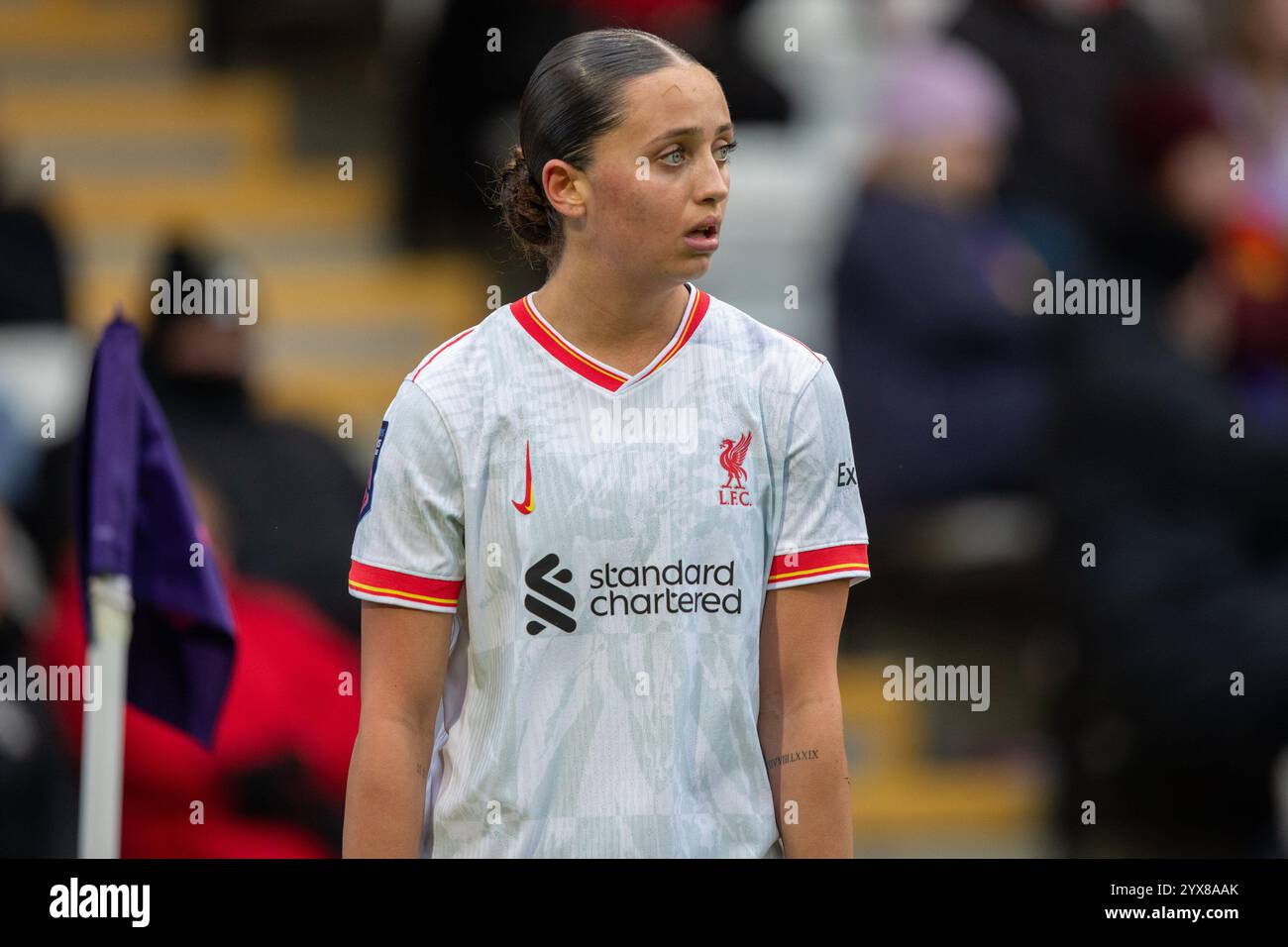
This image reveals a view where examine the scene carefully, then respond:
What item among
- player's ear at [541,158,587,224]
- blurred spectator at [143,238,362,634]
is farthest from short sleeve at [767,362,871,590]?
blurred spectator at [143,238,362,634]

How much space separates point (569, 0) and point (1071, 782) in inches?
87.7

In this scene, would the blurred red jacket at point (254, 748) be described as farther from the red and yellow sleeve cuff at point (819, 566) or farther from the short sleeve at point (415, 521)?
the red and yellow sleeve cuff at point (819, 566)

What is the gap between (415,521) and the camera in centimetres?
260

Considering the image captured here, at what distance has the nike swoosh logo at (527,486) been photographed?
2.58 meters

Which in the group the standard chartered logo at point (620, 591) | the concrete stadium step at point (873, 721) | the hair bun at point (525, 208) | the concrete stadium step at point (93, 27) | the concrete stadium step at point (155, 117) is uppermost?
the concrete stadium step at point (93, 27)

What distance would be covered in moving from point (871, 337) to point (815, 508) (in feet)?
8.45

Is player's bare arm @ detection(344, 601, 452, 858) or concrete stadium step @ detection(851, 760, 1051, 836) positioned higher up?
player's bare arm @ detection(344, 601, 452, 858)

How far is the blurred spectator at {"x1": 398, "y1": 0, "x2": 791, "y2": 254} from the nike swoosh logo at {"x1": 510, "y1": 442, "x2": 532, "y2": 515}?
2730 millimetres

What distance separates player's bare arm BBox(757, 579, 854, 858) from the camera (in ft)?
8.61

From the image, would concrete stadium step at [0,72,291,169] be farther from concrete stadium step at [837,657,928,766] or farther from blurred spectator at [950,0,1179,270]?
concrete stadium step at [837,657,928,766]

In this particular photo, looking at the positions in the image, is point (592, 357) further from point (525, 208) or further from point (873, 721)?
point (873, 721)

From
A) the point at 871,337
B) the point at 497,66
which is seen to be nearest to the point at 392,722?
the point at 871,337

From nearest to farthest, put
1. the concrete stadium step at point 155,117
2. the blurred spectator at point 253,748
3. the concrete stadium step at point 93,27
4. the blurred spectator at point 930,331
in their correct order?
1. the blurred spectator at point 253,748
2. the blurred spectator at point 930,331
3. the concrete stadium step at point 155,117
4. the concrete stadium step at point 93,27

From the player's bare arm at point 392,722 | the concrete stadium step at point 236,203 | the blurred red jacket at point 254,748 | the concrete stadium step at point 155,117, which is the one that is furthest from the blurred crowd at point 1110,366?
the player's bare arm at point 392,722
